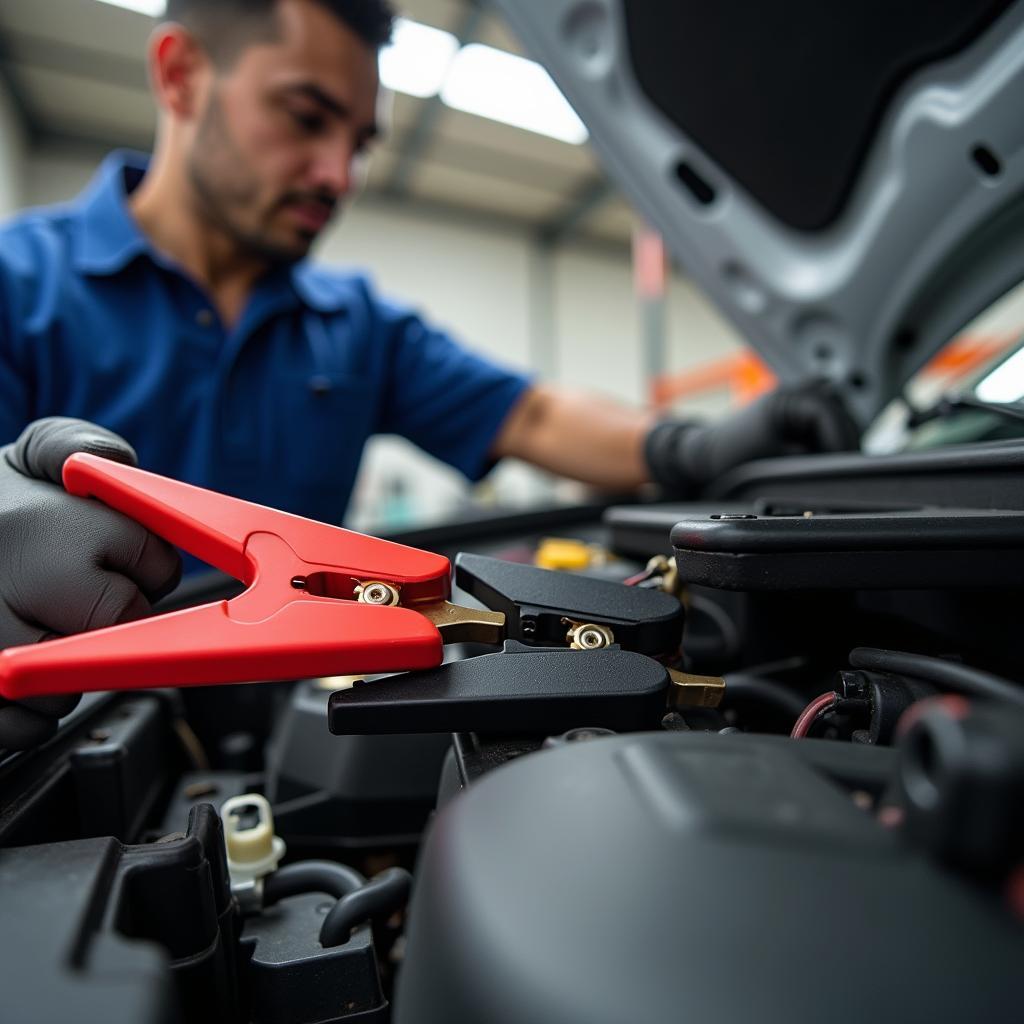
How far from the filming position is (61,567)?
1.12 ft

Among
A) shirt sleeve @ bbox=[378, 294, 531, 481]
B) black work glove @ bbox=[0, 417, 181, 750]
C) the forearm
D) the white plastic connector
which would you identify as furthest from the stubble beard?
the white plastic connector

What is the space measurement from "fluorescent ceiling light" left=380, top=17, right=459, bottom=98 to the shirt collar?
5.74 feet

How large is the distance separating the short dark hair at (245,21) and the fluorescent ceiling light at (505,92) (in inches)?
77.7

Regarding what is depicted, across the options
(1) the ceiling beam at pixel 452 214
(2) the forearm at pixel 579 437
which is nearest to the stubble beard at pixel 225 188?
(2) the forearm at pixel 579 437

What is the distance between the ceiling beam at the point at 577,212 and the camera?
465 cm

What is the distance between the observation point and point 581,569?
2.10 ft

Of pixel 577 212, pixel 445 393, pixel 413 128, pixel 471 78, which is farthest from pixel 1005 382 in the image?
pixel 577 212

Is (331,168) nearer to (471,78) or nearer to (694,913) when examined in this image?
(694,913)

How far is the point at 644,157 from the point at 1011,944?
3.16 feet

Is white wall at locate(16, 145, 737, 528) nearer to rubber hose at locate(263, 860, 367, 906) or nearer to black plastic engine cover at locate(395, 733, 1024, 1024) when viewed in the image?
rubber hose at locate(263, 860, 367, 906)

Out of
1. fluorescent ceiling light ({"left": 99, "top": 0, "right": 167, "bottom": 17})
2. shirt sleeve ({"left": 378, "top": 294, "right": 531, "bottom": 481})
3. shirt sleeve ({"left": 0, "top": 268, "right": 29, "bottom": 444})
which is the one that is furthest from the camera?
fluorescent ceiling light ({"left": 99, "top": 0, "right": 167, "bottom": 17})

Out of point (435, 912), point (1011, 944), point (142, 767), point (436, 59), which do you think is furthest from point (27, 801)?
point (436, 59)

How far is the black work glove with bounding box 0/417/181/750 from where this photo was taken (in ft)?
1.12

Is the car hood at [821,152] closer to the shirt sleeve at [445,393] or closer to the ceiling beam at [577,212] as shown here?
the shirt sleeve at [445,393]
